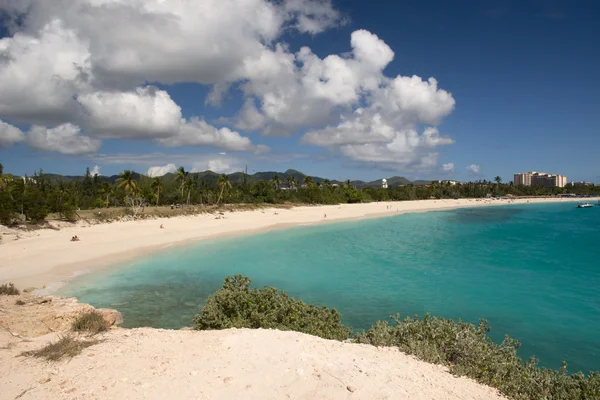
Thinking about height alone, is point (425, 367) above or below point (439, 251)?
above

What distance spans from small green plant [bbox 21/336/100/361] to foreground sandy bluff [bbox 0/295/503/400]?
13 centimetres

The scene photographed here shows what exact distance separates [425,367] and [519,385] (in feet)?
4.70

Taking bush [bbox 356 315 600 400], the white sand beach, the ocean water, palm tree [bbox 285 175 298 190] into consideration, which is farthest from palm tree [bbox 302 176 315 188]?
bush [bbox 356 315 600 400]

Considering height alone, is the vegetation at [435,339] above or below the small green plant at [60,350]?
below

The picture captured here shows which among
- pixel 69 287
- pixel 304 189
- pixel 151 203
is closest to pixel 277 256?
pixel 69 287

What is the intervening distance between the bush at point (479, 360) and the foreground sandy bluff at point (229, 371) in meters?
0.29

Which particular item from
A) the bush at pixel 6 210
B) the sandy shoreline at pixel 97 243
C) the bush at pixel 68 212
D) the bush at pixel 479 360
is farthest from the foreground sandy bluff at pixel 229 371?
the bush at pixel 68 212

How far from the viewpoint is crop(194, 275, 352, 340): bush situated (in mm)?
8344

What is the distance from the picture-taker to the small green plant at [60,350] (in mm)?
5988

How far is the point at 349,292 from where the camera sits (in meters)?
18.1

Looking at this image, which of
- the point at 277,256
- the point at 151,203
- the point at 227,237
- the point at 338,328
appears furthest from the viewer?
the point at 151,203

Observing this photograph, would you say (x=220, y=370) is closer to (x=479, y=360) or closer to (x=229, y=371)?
(x=229, y=371)

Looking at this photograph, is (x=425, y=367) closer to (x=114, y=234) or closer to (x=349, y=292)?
(x=349, y=292)

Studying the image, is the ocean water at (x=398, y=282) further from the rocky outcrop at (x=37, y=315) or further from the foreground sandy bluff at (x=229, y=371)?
the foreground sandy bluff at (x=229, y=371)
